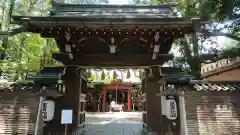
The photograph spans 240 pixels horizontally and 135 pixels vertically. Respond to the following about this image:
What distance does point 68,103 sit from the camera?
6312 millimetres

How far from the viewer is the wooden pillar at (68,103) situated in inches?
240

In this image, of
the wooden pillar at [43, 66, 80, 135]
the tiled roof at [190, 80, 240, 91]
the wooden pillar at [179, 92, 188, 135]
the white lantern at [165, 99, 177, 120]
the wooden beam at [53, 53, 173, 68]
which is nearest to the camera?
the wooden pillar at [179, 92, 188, 135]

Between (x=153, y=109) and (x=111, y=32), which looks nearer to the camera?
(x=111, y=32)

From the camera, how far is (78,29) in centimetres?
549

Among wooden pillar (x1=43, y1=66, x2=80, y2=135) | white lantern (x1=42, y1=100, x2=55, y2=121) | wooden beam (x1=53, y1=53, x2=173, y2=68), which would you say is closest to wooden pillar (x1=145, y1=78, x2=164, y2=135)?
wooden beam (x1=53, y1=53, x2=173, y2=68)

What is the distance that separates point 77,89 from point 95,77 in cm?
1355

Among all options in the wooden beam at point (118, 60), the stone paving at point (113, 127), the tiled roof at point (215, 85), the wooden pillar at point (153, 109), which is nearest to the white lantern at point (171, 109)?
the wooden pillar at point (153, 109)

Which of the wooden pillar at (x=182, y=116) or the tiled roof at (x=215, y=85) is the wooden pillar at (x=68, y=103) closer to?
the wooden pillar at (x=182, y=116)

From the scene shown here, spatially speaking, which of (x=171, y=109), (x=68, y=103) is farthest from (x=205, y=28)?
(x=68, y=103)

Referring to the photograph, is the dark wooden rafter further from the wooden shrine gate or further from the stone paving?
the stone paving

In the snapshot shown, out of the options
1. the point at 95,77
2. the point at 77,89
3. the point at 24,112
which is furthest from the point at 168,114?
the point at 95,77

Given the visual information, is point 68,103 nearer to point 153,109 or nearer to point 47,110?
point 47,110

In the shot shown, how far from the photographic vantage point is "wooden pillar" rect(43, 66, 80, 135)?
611 centimetres

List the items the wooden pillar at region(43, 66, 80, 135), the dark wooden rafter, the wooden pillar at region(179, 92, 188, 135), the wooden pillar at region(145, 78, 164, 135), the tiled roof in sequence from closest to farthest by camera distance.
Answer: the dark wooden rafter → the wooden pillar at region(179, 92, 188, 135) → the tiled roof → the wooden pillar at region(43, 66, 80, 135) → the wooden pillar at region(145, 78, 164, 135)
